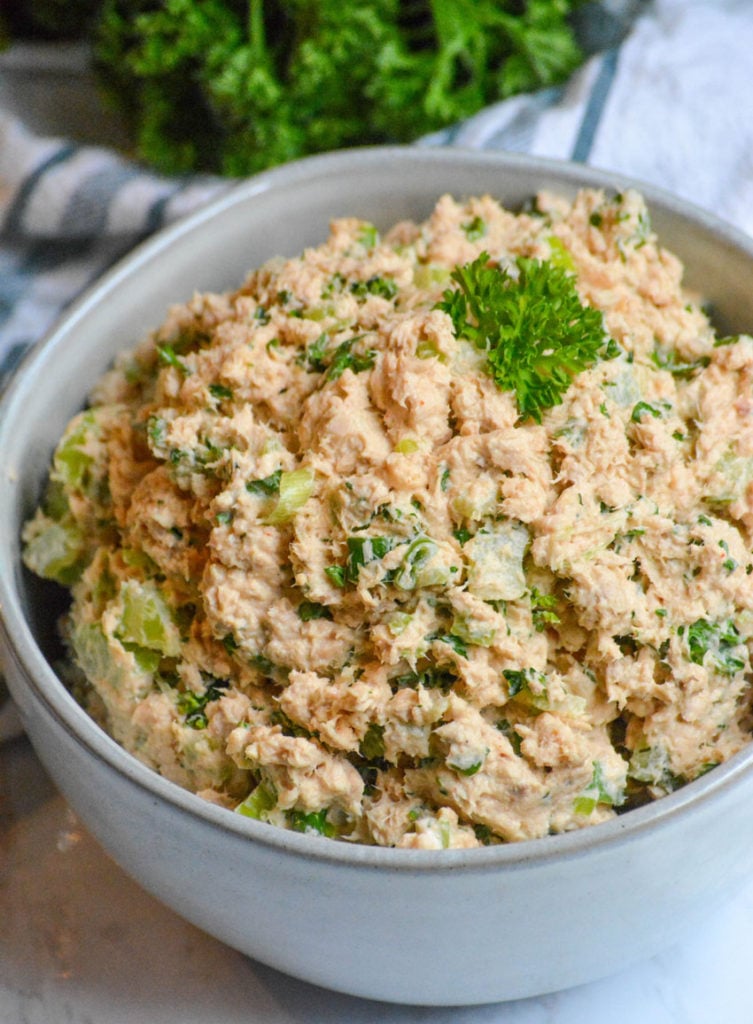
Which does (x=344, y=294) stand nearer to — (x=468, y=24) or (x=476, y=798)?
(x=476, y=798)

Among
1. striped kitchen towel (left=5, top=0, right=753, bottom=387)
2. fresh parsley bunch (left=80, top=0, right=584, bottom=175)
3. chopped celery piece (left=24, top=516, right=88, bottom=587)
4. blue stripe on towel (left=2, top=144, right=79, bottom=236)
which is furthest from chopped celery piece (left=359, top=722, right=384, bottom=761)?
blue stripe on towel (left=2, top=144, right=79, bottom=236)

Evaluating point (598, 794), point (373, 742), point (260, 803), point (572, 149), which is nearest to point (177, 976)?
point (260, 803)

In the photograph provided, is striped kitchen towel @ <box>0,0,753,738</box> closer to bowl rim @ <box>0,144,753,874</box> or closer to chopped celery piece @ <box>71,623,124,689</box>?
bowl rim @ <box>0,144,753,874</box>

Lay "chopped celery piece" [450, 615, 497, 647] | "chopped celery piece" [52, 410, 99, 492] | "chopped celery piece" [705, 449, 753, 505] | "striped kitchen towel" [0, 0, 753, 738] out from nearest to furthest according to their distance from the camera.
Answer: "chopped celery piece" [450, 615, 497, 647]
"chopped celery piece" [705, 449, 753, 505]
"chopped celery piece" [52, 410, 99, 492]
"striped kitchen towel" [0, 0, 753, 738]

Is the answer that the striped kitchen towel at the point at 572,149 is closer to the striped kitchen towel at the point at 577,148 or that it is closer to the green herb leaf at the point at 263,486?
the striped kitchen towel at the point at 577,148

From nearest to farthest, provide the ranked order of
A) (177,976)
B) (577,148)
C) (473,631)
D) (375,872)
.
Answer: (375,872), (473,631), (177,976), (577,148)

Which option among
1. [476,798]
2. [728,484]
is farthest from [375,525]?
[728,484]

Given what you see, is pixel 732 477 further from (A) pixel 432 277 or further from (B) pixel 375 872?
(B) pixel 375 872
